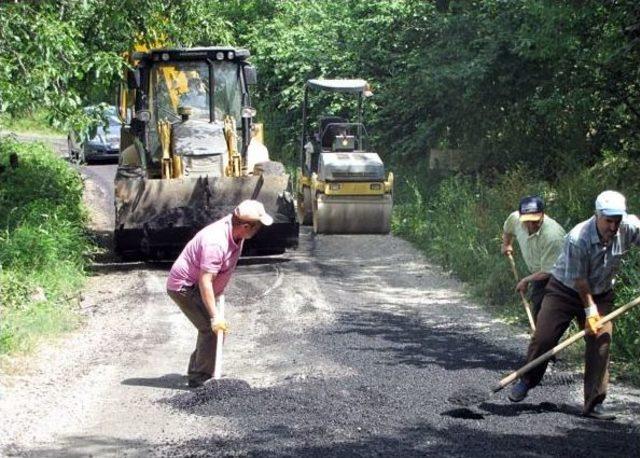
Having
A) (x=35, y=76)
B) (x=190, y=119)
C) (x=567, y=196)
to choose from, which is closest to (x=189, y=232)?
(x=190, y=119)

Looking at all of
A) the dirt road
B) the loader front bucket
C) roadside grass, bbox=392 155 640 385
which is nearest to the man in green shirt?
the dirt road

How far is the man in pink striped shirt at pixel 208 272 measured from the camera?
8.35 metres

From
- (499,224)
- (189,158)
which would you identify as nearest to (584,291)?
(499,224)

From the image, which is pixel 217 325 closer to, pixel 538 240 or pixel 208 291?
pixel 208 291

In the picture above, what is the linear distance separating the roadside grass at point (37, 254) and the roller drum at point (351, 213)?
376 cm

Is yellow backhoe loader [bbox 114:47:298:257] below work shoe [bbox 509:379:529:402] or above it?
above

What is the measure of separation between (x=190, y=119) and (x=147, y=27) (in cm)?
149

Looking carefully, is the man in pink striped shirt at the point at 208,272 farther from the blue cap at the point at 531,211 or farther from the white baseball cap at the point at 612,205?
the white baseball cap at the point at 612,205

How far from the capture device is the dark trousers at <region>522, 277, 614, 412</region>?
7840 mm

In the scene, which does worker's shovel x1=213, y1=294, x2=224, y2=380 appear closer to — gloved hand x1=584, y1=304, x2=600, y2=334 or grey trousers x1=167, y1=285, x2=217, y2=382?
grey trousers x1=167, y1=285, x2=217, y2=382

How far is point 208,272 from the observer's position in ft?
27.4

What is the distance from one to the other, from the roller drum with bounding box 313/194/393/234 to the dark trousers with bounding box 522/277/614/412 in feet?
31.2

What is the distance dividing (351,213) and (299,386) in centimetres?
921

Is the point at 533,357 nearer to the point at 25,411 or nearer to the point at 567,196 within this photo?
the point at 25,411
